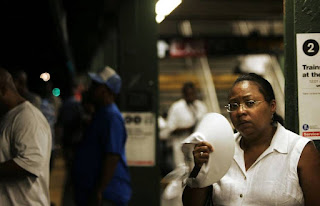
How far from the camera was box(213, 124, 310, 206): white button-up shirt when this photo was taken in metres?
3.23

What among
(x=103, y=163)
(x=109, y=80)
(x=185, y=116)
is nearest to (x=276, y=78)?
(x=185, y=116)

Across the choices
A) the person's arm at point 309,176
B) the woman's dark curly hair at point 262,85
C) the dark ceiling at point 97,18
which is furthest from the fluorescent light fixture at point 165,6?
the person's arm at point 309,176

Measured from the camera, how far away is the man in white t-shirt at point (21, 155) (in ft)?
14.9

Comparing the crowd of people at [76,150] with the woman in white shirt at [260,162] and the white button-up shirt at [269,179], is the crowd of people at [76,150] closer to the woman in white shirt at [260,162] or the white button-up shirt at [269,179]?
the woman in white shirt at [260,162]

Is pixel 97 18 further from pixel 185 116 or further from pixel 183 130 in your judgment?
pixel 183 130

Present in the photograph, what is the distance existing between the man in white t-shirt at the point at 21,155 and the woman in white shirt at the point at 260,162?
64.1 inches

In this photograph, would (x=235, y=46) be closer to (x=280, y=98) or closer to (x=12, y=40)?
(x=280, y=98)

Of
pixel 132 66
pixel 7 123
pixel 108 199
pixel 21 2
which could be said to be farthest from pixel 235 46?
pixel 7 123

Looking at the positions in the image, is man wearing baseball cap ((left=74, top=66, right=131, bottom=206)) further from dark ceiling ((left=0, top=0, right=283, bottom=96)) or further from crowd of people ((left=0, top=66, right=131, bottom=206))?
dark ceiling ((left=0, top=0, right=283, bottom=96))

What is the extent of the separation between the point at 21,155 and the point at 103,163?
1442mm

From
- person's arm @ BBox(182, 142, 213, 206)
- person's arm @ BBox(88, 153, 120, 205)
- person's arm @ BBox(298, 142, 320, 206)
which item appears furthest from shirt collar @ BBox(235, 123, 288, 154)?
person's arm @ BBox(88, 153, 120, 205)

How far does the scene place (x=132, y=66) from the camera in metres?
7.64

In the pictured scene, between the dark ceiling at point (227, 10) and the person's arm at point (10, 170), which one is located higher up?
the dark ceiling at point (227, 10)

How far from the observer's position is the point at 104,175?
580 cm
